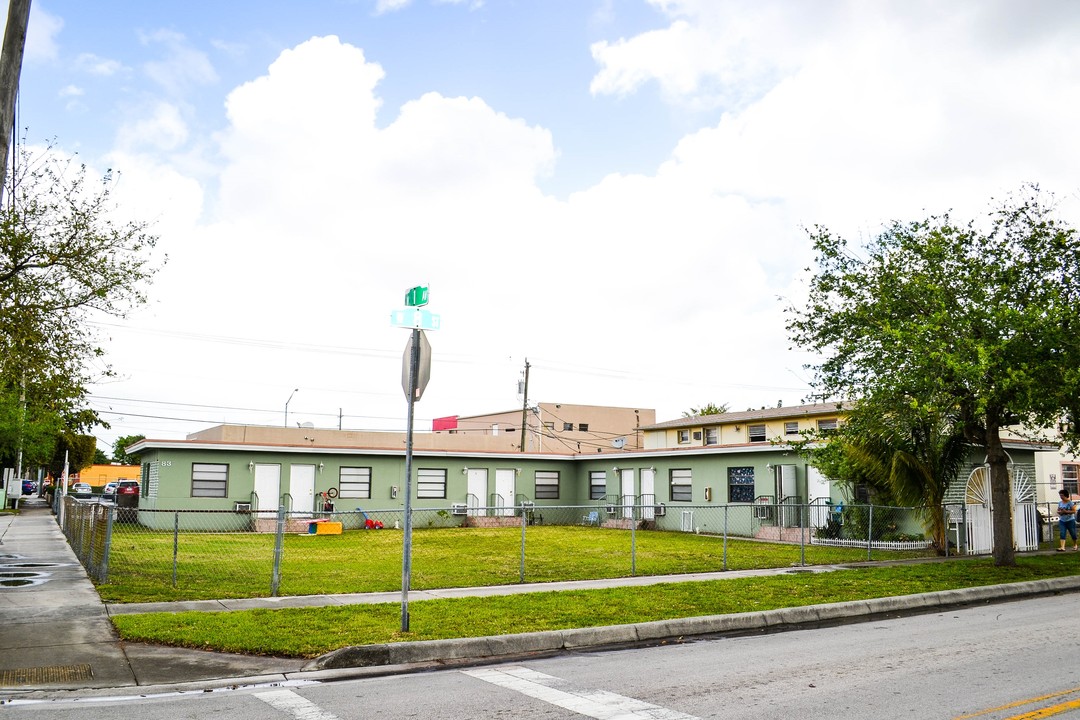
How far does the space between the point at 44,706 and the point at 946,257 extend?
15.8m

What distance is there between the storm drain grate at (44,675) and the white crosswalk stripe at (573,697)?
3478 millimetres

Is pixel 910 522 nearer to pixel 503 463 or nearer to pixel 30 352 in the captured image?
pixel 503 463

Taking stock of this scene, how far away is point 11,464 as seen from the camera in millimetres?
62531

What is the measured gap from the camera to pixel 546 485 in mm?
37906

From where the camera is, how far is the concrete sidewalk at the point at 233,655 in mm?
7809

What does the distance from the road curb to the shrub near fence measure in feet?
12.8

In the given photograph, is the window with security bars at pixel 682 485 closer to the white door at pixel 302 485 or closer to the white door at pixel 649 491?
the white door at pixel 649 491

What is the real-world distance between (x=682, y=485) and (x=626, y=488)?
327cm

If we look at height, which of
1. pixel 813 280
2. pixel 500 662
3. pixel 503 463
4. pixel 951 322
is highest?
pixel 813 280

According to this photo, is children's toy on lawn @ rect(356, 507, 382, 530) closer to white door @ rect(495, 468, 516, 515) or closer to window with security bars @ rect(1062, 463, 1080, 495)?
white door @ rect(495, 468, 516, 515)

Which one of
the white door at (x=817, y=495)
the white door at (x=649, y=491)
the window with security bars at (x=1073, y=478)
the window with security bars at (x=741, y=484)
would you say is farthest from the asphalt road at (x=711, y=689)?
the window with security bars at (x=1073, y=478)

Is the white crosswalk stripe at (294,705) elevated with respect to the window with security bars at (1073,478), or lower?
lower

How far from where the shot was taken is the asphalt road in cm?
653

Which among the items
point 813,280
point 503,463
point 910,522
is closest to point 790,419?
point 503,463
